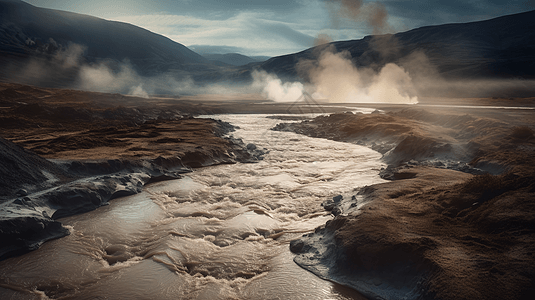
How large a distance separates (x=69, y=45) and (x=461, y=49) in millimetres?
159421

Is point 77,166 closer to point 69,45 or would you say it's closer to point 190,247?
point 190,247

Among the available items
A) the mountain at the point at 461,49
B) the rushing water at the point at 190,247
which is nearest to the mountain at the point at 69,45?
the mountain at the point at 461,49

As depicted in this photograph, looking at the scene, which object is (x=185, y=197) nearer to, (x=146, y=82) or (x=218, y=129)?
(x=218, y=129)

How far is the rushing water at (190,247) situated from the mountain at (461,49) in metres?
84.6

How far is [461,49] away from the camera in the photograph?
109312mm

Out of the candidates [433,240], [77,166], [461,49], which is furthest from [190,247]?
[461,49]

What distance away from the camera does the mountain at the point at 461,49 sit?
79438mm

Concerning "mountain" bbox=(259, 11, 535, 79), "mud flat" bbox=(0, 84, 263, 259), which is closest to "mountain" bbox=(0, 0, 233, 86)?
"mountain" bbox=(259, 11, 535, 79)

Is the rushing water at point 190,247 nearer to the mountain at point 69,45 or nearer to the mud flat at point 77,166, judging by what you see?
the mud flat at point 77,166

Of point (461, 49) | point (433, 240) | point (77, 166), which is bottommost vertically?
point (77, 166)

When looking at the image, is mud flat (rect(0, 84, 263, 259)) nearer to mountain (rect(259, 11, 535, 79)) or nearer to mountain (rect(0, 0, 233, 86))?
mountain (rect(259, 11, 535, 79))

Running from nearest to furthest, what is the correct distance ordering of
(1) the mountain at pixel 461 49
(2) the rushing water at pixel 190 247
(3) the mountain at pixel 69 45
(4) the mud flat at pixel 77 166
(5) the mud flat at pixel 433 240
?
(5) the mud flat at pixel 433 240
(2) the rushing water at pixel 190 247
(4) the mud flat at pixel 77 166
(1) the mountain at pixel 461 49
(3) the mountain at pixel 69 45

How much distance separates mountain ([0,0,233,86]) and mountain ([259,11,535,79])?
5995 centimetres

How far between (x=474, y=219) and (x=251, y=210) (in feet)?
15.7
